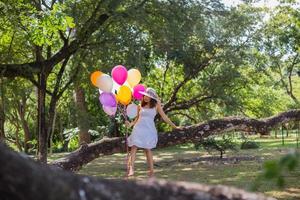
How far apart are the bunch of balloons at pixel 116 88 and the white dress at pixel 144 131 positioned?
322mm

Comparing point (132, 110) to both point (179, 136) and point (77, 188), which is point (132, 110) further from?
point (77, 188)

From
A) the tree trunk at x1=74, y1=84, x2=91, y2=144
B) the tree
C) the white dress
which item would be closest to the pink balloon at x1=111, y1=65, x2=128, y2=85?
the white dress

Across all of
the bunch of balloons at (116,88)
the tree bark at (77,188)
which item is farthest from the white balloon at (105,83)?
the tree bark at (77,188)

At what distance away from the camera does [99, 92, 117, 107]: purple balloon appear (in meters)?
7.93

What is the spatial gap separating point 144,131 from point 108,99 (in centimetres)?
84

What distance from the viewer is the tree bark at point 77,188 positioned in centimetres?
131

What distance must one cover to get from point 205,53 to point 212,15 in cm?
383

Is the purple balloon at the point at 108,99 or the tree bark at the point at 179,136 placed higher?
the purple balloon at the point at 108,99

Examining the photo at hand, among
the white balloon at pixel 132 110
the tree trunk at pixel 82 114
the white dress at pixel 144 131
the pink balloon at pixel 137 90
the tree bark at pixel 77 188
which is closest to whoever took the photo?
the tree bark at pixel 77 188

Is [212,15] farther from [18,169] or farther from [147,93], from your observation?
[18,169]

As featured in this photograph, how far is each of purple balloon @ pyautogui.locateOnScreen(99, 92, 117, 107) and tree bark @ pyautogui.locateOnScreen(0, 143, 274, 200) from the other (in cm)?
643

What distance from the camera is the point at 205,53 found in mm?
19891

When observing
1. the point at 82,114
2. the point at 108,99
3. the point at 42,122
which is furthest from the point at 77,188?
the point at 82,114

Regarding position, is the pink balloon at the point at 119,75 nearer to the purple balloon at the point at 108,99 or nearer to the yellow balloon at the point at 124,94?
the yellow balloon at the point at 124,94
